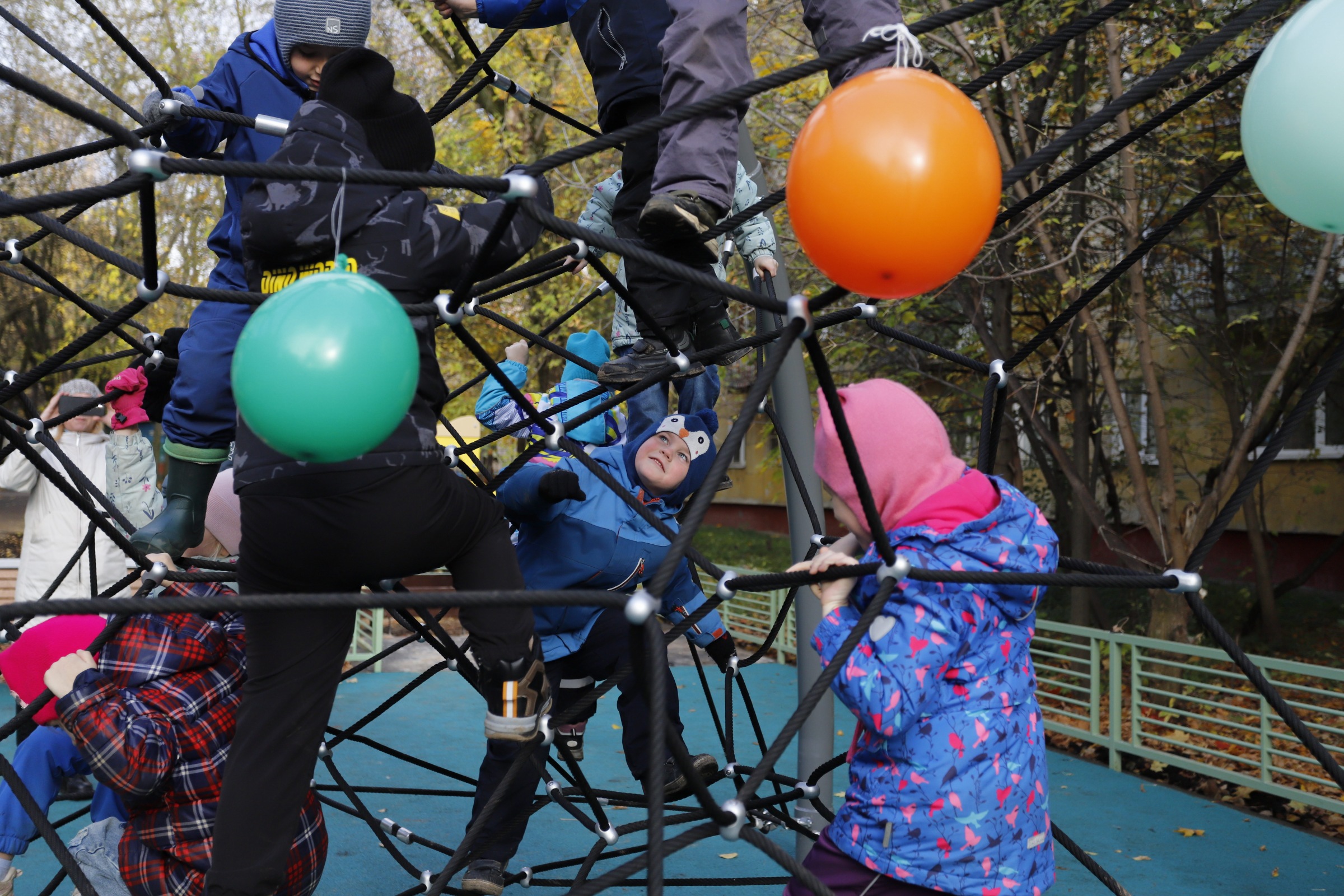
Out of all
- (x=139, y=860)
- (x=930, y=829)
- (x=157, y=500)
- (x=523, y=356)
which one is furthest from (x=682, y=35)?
(x=157, y=500)

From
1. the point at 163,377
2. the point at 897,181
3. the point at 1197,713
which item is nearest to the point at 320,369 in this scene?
the point at 897,181

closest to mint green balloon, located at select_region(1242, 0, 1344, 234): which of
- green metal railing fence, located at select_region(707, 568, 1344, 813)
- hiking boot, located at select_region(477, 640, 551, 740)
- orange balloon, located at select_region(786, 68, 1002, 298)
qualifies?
orange balloon, located at select_region(786, 68, 1002, 298)

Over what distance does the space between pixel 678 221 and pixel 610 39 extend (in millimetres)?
732

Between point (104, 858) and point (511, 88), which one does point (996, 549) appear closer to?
point (104, 858)

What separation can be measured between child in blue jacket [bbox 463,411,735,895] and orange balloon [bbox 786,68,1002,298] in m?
1.63

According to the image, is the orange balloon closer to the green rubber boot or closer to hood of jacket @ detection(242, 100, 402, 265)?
hood of jacket @ detection(242, 100, 402, 265)

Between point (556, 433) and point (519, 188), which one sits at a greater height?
point (519, 188)

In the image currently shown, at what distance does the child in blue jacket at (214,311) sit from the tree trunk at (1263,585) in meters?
6.50

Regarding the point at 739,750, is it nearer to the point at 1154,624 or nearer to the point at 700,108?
the point at 1154,624

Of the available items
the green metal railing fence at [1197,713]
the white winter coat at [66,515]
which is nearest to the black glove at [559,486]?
the green metal railing fence at [1197,713]

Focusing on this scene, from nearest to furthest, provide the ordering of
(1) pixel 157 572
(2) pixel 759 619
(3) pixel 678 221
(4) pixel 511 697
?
(4) pixel 511 697
(3) pixel 678 221
(1) pixel 157 572
(2) pixel 759 619

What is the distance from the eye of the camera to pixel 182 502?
252 centimetres

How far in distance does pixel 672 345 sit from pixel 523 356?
2.35 metres

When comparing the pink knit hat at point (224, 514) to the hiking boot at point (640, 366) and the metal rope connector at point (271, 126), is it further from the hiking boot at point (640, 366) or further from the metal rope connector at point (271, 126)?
the metal rope connector at point (271, 126)
